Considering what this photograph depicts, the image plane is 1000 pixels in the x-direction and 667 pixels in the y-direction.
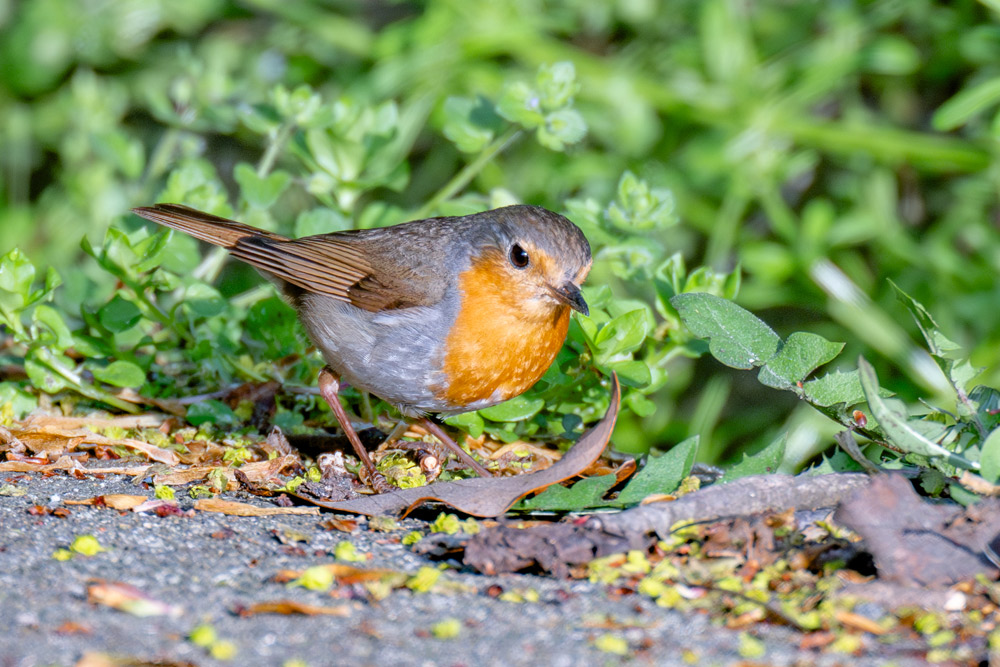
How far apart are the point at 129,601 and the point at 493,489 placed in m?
1.06

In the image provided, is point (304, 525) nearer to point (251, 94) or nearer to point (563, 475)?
point (563, 475)

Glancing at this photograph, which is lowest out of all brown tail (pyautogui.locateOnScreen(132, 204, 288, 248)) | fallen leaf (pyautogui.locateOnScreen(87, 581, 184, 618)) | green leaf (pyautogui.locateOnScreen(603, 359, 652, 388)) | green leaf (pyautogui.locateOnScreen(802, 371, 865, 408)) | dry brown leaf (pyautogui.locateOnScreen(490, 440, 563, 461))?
dry brown leaf (pyautogui.locateOnScreen(490, 440, 563, 461))

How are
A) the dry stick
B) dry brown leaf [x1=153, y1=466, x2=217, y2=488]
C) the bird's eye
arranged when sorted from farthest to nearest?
the bird's eye, dry brown leaf [x1=153, y1=466, x2=217, y2=488], the dry stick

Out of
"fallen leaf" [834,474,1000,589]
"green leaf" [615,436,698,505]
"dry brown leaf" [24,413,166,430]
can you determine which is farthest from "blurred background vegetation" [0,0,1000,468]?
"fallen leaf" [834,474,1000,589]

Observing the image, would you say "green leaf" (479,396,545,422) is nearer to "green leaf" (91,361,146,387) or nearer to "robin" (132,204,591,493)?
"robin" (132,204,591,493)

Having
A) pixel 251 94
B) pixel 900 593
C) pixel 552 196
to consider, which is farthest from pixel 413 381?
pixel 251 94

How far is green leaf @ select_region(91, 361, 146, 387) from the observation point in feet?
12.0

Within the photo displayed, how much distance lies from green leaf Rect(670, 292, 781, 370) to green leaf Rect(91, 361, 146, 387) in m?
1.89

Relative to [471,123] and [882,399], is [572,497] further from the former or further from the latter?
[471,123]

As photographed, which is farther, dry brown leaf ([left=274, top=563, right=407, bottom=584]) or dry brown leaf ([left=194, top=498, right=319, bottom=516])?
dry brown leaf ([left=194, top=498, right=319, bottom=516])

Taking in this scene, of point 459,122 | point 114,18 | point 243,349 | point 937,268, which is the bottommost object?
point 937,268

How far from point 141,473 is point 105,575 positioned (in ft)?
3.08

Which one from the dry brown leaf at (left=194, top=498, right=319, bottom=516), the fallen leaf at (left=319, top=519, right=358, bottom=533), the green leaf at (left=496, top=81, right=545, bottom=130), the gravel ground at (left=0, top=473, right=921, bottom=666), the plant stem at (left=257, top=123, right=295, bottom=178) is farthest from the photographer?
the plant stem at (left=257, top=123, right=295, bottom=178)

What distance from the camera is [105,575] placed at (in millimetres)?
2352
